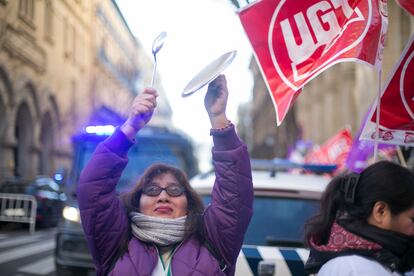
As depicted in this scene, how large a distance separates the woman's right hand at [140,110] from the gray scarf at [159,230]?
39cm

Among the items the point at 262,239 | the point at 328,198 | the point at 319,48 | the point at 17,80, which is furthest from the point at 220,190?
the point at 262,239

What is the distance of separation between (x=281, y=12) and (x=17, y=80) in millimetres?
1715

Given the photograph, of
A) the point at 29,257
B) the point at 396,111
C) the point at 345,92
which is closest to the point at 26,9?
the point at 396,111

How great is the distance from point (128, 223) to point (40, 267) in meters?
6.75

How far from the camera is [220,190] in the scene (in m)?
2.51

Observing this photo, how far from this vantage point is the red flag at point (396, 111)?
10.6ft

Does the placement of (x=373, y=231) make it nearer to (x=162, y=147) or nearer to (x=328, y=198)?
(x=328, y=198)

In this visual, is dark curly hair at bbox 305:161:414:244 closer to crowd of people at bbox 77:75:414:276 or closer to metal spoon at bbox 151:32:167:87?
crowd of people at bbox 77:75:414:276

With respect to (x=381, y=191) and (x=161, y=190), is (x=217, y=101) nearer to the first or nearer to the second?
(x=161, y=190)

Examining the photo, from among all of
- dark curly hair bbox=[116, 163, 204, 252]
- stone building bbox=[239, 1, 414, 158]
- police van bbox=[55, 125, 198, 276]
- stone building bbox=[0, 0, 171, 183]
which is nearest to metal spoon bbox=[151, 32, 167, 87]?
dark curly hair bbox=[116, 163, 204, 252]

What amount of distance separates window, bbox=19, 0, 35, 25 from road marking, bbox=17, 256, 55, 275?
5.44 meters

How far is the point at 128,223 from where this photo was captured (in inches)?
100

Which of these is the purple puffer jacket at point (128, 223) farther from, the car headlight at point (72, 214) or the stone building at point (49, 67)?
the car headlight at point (72, 214)

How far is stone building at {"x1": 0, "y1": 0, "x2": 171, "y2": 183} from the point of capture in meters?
3.06
